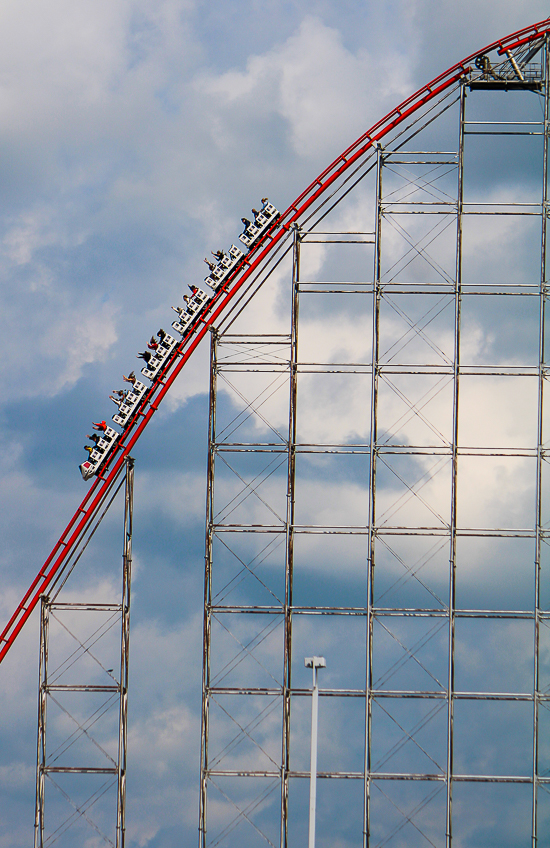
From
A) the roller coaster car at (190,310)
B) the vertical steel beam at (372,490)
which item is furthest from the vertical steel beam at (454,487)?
the roller coaster car at (190,310)

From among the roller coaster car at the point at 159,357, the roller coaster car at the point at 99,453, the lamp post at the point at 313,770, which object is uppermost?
the roller coaster car at the point at 159,357

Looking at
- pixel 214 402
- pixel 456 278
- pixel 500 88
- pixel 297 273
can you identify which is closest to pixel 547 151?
pixel 500 88

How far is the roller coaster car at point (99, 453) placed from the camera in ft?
103

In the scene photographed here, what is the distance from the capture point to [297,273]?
104 feet

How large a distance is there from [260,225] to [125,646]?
1113cm

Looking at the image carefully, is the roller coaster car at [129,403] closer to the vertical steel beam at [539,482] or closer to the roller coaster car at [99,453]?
the roller coaster car at [99,453]

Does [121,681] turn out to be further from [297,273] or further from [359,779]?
[297,273]

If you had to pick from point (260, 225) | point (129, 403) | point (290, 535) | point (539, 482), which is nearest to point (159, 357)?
point (129, 403)

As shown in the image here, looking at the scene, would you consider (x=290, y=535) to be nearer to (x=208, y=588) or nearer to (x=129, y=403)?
(x=208, y=588)

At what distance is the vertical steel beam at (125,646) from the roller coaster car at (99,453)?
2.20 ft

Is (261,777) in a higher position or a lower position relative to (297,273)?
lower

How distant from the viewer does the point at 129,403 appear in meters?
31.5

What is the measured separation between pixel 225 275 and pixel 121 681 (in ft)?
34.3

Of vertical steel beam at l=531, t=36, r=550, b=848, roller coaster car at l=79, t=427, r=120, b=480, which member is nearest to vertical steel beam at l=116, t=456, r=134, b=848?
roller coaster car at l=79, t=427, r=120, b=480
